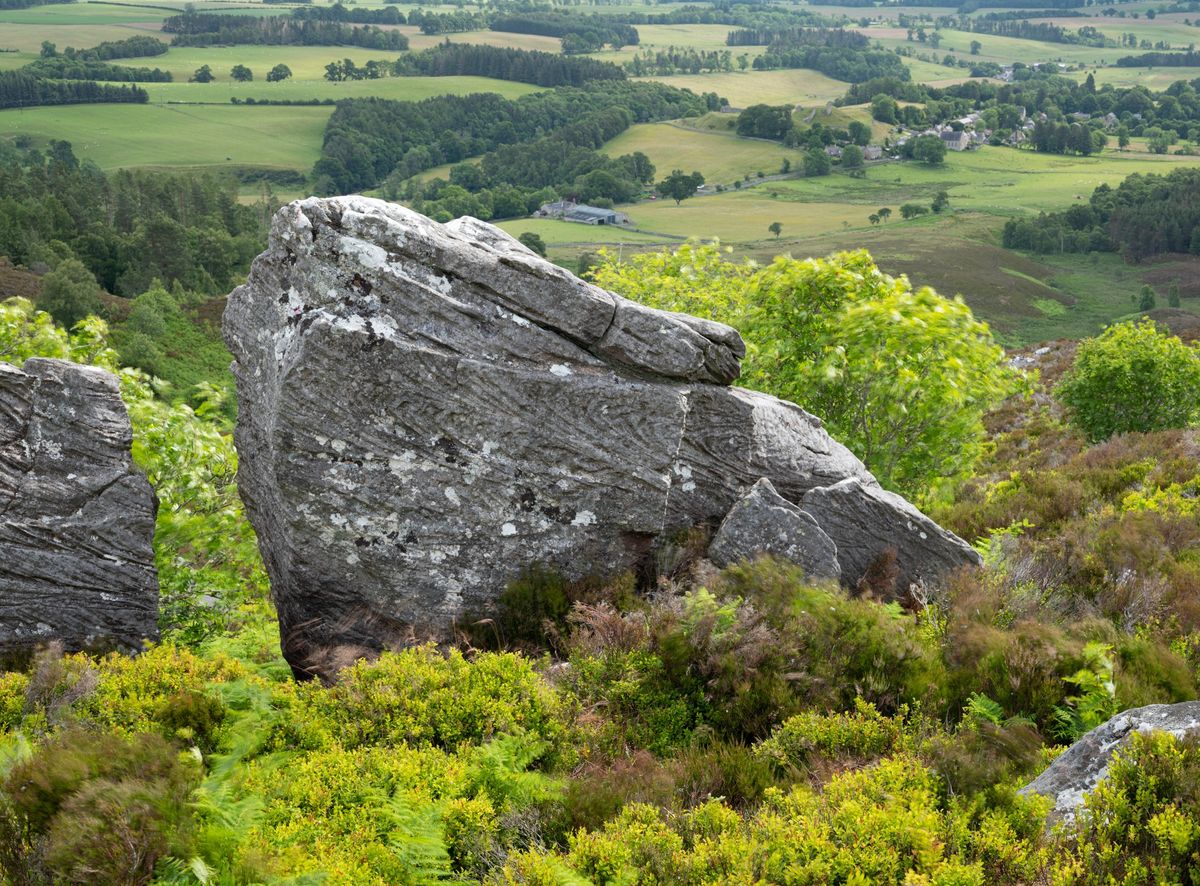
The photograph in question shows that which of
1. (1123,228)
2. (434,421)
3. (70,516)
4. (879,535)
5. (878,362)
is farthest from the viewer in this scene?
(1123,228)

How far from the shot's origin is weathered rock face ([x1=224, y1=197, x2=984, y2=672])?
39.3 feet

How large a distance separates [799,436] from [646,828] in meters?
8.65

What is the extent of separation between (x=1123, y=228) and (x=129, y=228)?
18796 cm

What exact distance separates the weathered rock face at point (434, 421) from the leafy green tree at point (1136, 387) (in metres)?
24.0

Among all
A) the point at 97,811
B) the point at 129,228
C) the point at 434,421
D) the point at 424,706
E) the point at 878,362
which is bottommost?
the point at 129,228

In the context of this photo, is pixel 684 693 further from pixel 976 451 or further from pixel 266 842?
pixel 976 451

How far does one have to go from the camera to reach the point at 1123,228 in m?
188

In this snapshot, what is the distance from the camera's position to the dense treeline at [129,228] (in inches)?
4955

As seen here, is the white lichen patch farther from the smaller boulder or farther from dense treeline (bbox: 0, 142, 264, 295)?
dense treeline (bbox: 0, 142, 264, 295)

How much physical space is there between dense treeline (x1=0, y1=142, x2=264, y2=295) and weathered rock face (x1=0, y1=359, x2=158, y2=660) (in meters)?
125

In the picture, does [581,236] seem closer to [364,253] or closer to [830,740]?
[364,253]

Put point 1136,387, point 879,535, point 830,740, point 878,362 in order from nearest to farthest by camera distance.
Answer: point 830,740 → point 879,535 → point 878,362 → point 1136,387

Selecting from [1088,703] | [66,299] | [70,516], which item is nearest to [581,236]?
[66,299]

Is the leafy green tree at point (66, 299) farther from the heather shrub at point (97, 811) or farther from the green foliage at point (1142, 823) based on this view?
the green foliage at point (1142, 823)
